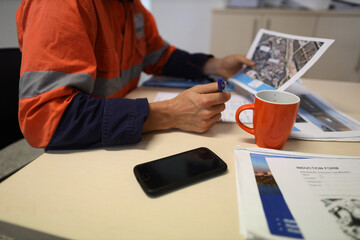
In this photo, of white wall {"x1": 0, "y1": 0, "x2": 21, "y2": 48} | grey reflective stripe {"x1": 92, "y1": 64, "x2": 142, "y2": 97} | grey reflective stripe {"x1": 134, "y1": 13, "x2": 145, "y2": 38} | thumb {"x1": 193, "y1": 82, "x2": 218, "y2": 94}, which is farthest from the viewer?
white wall {"x1": 0, "y1": 0, "x2": 21, "y2": 48}

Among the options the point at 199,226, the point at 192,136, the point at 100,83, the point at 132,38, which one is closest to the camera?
the point at 199,226

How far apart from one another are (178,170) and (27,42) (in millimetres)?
436

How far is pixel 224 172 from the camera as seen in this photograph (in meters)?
0.41

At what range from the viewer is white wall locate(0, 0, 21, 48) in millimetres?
2008

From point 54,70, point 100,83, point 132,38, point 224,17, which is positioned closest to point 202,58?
point 132,38

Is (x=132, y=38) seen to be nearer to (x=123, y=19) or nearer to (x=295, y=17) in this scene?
(x=123, y=19)

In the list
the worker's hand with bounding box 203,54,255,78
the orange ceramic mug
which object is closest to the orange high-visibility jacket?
the orange ceramic mug

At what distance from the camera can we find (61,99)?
A: 1.60 feet

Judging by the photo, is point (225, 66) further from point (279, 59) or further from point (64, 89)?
point (64, 89)

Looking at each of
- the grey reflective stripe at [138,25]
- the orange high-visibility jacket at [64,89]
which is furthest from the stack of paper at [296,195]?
the grey reflective stripe at [138,25]

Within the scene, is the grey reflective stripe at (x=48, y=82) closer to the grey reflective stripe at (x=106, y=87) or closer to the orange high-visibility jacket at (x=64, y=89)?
the orange high-visibility jacket at (x=64, y=89)

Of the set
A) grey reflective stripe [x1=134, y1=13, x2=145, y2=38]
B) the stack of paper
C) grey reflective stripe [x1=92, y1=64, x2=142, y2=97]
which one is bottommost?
the stack of paper

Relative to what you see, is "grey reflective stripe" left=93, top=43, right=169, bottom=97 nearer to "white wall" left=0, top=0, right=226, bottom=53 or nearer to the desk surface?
the desk surface

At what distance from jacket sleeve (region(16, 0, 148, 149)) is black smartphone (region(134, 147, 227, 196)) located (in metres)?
0.10
